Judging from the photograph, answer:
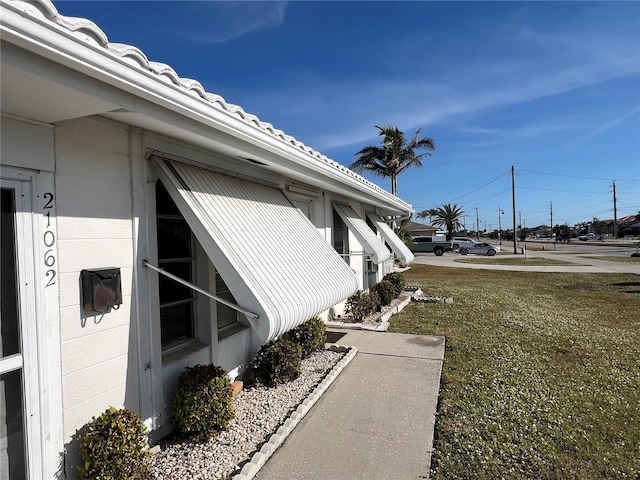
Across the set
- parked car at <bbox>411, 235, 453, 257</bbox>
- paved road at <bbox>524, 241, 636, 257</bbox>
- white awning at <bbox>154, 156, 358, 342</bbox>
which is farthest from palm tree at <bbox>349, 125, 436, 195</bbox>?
white awning at <bbox>154, 156, 358, 342</bbox>

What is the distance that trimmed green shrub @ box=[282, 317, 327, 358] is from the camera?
6348 millimetres

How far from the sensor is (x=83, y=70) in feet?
7.28

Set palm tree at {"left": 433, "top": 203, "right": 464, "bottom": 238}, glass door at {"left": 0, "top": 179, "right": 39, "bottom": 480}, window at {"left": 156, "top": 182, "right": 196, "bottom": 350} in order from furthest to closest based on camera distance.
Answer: palm tree at {"left": 433, "top": 203, "right": 464, "bottom": 238}, window at {"left": 156, "top": 182, "right": 196, "bottom": 350}, glass door at {"left": 0, "top": 179, "right": 39, "bottom": 480}

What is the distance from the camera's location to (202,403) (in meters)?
3.83

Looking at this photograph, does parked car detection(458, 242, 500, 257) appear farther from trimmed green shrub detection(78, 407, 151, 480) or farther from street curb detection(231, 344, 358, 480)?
trimmed green shrub detection(78, 407, 151, 480)

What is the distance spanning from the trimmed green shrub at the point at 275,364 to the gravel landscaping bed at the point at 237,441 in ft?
0.39

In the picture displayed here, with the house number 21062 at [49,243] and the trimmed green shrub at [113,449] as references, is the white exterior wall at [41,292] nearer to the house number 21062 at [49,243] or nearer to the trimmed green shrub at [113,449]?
the house number 21062 at [49,243]

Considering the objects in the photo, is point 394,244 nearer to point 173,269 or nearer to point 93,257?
point 173,269

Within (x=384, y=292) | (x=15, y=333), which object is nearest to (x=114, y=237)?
(x=15, y=333)

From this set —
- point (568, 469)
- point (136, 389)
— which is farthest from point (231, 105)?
point (568, 469)

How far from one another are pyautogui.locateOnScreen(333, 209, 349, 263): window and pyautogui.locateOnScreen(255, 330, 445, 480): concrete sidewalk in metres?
3.90

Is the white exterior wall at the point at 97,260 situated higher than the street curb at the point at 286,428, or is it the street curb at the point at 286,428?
the white exterior wall at the point at 97,260

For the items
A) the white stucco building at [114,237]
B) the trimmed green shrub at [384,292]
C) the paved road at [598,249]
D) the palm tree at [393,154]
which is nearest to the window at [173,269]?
the white stucco building at [114,237]

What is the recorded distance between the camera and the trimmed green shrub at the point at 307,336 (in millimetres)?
6348
